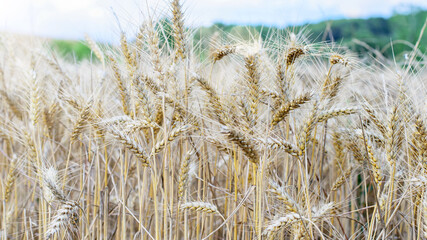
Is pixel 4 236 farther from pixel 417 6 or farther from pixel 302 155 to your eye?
pixel 417 6

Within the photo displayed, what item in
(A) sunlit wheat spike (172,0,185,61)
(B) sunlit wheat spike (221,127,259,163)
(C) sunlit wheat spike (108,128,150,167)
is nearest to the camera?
(B) sunlit wheat spike (221,127,259,163)

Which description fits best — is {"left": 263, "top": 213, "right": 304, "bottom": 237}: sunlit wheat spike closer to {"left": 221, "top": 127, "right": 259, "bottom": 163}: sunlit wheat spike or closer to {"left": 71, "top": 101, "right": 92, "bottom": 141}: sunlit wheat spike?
{"left": 221, "top": 127, "right": 259, "bottom": 163}: sunlit wheat spike

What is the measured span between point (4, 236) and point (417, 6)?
29.0ft

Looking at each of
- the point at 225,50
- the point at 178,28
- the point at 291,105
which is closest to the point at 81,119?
the point at 178,28

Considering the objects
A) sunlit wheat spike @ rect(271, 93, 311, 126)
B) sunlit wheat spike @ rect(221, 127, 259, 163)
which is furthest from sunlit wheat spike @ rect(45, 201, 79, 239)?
sunlit wheat spike @ rect(271, 93, 311, 126)

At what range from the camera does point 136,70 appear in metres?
1.38

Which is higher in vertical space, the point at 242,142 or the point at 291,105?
the point at 291,105

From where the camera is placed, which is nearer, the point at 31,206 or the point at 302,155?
the point at 302,155

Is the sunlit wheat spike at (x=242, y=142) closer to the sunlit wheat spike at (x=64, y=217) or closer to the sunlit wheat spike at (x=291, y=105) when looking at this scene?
the sunlit wheat spike at (x=291, y=105)

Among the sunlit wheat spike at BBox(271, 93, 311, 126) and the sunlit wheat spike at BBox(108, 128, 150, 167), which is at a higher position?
the sunlit wheat spike at BBox(271, 93, 311, 126)

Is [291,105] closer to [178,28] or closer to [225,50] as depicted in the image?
[225,50]

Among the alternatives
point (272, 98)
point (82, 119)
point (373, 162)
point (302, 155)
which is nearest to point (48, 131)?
point (82, 119)

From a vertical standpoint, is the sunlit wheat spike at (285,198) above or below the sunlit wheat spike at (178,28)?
below

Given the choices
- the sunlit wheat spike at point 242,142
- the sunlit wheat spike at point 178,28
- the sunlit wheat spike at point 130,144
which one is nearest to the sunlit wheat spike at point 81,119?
the sunlit wheat spike at point 130,144
